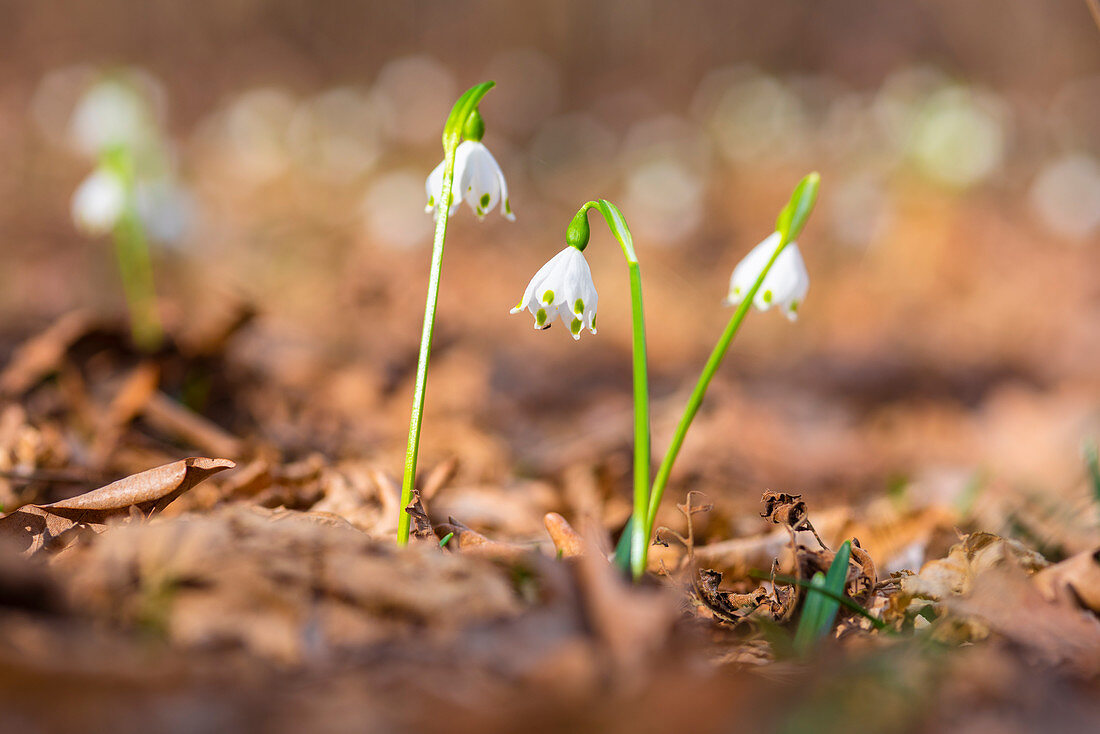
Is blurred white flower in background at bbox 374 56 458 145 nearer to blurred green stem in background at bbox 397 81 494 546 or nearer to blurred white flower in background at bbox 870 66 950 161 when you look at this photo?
blurred white flower in background at bbox 870 66 950 161

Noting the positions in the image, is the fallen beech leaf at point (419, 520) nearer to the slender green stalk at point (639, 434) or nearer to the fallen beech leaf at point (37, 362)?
the slender green stalk at point (639, 434)

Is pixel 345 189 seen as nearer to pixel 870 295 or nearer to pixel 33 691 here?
pixel 870 295

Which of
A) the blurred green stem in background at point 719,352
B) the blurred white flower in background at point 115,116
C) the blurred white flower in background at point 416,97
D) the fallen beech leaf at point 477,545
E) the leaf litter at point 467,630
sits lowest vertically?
the leaf litter at point 467,630

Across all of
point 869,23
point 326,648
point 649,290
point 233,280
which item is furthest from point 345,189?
point 869,23

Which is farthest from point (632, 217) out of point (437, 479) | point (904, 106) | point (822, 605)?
point (822, 605)

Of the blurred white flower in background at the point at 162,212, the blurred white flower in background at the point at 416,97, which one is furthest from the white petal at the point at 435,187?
the blurred white flower in background at the point at 416,97

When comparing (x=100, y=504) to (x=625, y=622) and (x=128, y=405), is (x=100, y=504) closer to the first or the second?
(x=625, y=622)
